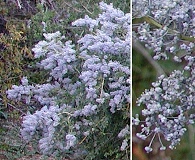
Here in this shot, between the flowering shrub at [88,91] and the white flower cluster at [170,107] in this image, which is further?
the flowering shrub at [88,91]

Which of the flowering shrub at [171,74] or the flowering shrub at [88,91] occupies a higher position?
the flowering shrub at [171,74]

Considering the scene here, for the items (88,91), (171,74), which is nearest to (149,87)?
(171,74)

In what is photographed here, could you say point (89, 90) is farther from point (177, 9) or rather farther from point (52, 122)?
point (177, 9)

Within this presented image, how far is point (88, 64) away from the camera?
1614mm

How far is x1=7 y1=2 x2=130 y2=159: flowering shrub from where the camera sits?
1615mm

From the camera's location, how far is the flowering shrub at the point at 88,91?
5.30ft

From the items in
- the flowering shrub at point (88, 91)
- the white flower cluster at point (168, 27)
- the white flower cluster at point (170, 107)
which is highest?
the white flower cluster at point (168, 27)

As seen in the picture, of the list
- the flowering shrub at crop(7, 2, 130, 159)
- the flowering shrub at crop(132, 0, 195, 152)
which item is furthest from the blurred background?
the flowering shrub at crop(7, 2, 130, 159)

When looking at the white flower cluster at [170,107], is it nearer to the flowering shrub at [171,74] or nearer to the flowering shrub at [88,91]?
the flowering shrub at [171,74]

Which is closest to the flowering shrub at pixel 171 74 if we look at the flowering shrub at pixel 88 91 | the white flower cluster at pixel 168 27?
the white flower cluster at pixel 168 27

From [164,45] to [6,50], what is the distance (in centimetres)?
144

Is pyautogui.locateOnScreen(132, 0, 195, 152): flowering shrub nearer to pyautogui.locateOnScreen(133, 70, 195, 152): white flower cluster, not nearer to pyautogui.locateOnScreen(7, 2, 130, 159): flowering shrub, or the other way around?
pyautogui.locateOnScreen(133, 70, 195, 152): white flower cluster

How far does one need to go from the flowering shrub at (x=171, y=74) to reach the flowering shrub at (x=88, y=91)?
48cm

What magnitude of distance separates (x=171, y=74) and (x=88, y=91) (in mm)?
607
